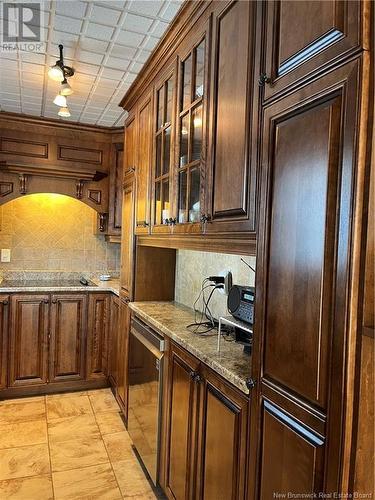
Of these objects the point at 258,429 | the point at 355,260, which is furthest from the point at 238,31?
the point at 258,429

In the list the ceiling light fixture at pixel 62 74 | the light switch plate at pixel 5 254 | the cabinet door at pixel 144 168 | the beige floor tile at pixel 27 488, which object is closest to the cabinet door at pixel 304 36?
the cabinet door at pixel 144 168

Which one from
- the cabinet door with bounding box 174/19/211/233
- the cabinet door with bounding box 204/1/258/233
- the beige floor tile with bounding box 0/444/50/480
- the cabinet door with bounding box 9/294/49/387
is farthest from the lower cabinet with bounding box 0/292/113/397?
the cabinet door with bounding box 204/1/258/233

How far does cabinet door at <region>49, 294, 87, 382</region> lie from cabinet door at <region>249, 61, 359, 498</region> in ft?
8.64

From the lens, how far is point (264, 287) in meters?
1.12

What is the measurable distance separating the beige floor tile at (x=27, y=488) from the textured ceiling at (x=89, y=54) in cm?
261

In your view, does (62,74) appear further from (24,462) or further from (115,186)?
(24,462)

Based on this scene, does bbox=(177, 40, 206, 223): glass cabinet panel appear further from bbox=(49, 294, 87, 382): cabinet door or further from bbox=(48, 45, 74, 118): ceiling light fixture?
bbox=(49, 294, 87, 382): cabinet door

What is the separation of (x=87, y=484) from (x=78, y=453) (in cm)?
35

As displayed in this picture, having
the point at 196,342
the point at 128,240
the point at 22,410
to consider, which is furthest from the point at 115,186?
the point at 196,342

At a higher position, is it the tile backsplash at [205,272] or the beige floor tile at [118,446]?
the tile backsplash at [205,272]

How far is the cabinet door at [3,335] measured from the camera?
10.5 feet

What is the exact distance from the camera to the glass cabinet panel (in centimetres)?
171

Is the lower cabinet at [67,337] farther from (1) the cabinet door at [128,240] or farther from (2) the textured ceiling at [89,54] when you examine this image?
(2) the textured ceiling at [89,54]

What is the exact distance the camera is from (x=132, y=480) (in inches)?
87.0
